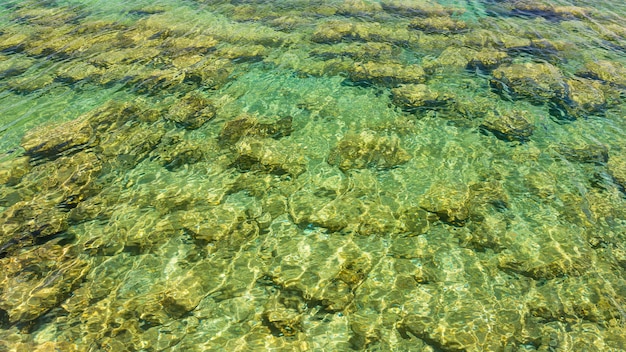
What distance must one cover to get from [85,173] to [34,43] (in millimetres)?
11738

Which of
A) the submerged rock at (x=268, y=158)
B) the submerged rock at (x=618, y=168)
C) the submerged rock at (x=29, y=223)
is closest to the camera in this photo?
the submerged rock at (x=29, y=223)

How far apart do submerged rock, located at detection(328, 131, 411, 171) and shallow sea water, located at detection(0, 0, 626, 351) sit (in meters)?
0.06

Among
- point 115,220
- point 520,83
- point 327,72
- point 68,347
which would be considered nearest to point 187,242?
point 115,220

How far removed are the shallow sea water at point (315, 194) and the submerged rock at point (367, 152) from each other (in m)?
0.06

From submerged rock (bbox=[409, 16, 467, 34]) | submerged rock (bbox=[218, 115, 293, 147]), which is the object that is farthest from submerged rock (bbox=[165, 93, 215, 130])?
submerged rock (bbox=[409, 16, 467, 34])

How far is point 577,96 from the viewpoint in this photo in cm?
1184

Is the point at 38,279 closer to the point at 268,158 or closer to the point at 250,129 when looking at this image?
the point at 268,158

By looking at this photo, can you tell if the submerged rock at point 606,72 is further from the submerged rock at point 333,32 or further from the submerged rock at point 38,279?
the submerged rock at point 38,279

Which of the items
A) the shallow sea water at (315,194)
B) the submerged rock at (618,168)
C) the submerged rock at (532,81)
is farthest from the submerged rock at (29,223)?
the submerged rock at (532,81)

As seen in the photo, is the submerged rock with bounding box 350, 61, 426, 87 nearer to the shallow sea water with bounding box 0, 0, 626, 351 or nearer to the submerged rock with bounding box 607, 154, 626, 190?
the shallow sea water with bounding box 0, 0, 626, 351

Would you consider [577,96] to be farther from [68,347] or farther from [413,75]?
[68,347]

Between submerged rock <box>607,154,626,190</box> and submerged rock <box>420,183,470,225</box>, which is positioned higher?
submerged rock <box>607,154,626,190</box>

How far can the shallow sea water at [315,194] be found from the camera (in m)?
6.11

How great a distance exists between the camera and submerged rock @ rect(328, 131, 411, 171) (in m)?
9.43
